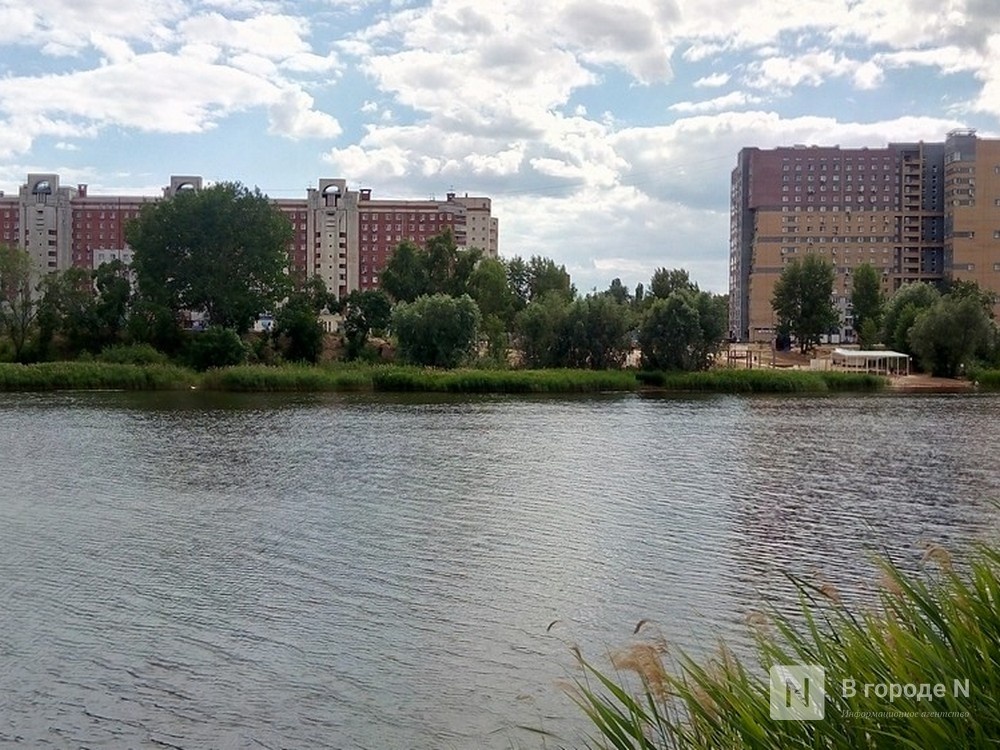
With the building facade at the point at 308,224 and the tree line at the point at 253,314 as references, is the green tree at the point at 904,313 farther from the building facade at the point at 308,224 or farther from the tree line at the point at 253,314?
the building facade at the point at 308,224

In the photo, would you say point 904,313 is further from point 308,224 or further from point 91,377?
point 308,224

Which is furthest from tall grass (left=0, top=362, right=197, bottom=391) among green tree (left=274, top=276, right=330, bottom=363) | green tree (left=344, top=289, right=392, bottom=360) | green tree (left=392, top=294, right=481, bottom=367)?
green tree (left=344, top=289, right=392, bottom=360)

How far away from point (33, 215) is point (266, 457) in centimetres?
12908

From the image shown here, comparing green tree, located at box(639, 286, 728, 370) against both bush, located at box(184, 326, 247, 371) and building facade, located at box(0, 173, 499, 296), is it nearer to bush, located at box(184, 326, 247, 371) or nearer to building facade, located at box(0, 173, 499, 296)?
bush, located at box(184, 326, 247, 371)

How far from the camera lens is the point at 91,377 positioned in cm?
6850

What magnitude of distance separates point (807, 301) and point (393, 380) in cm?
4990

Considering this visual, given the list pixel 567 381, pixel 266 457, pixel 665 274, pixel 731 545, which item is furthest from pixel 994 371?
pixel 731 545

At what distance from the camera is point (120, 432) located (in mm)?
40344

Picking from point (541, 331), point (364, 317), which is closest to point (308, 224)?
point (364, 317)

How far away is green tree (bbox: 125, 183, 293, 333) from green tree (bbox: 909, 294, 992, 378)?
164ft

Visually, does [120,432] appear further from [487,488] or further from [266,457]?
[487,488]

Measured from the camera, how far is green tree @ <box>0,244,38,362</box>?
8425 centimetres

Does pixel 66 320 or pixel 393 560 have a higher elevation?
pixel 66 320

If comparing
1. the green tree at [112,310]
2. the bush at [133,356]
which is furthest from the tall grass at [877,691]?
the green tree at [112,310]
